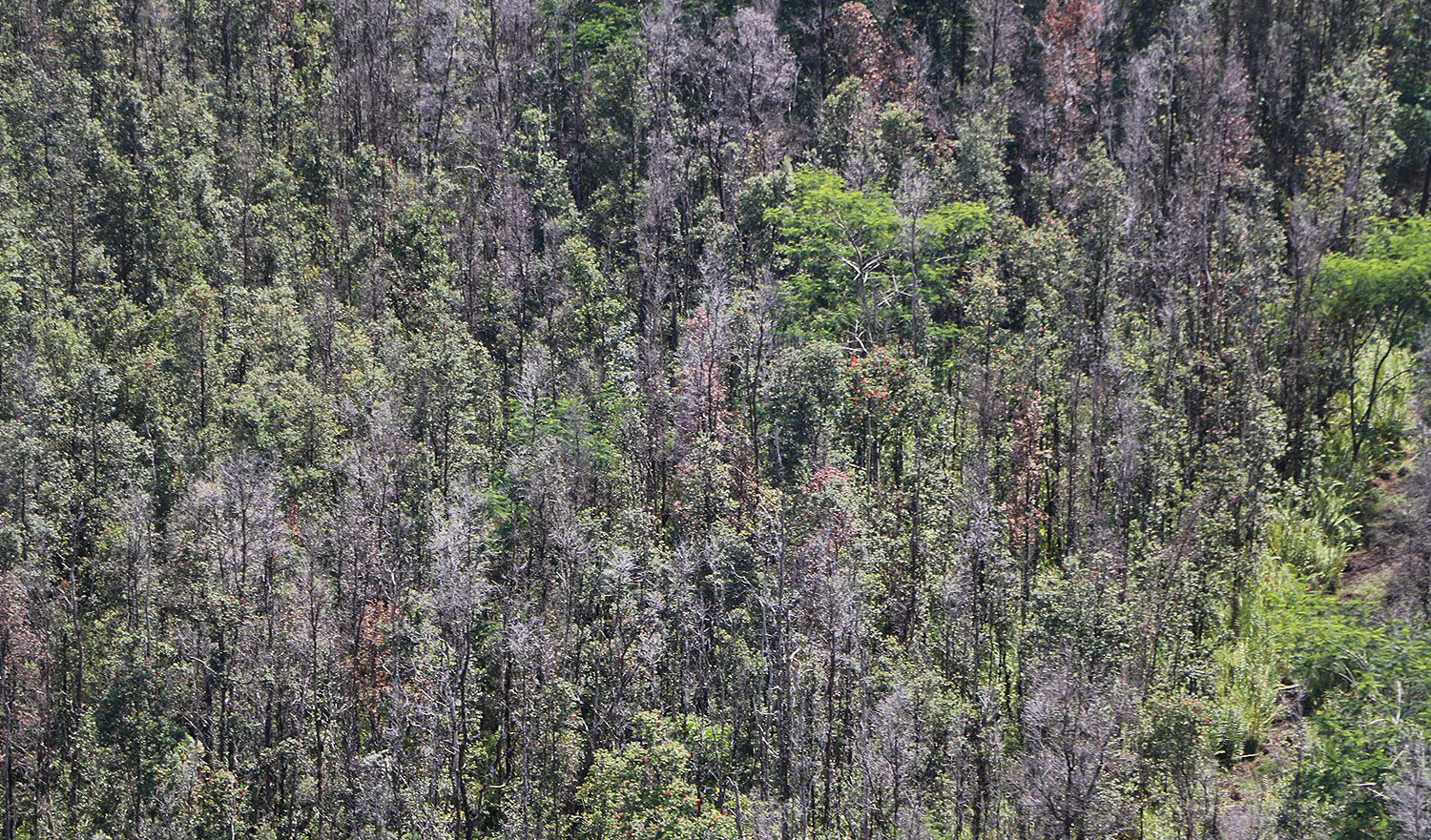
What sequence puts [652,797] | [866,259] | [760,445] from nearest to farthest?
[652,797]
[760,445]
[866,259]

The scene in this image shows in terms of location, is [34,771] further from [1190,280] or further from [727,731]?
[1190,280]

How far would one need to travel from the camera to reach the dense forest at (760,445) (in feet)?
133

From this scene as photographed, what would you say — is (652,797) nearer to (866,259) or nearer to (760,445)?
(760,445)

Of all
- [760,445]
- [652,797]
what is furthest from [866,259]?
[652,797]

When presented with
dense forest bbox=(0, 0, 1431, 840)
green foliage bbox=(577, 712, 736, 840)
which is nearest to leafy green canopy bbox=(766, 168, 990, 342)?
dense forest bbox=(0, 0, 1431, 840)

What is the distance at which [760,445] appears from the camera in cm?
4969

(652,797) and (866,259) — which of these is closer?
(652,797)

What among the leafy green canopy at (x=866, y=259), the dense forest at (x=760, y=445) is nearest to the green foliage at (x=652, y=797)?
the dense forest at (x=760, y=445)

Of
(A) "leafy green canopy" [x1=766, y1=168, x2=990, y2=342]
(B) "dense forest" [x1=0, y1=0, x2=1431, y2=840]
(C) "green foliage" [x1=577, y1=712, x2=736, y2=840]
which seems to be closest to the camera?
(C) "green foliage" [x1=577, y1=712, x2=736, y2=840]

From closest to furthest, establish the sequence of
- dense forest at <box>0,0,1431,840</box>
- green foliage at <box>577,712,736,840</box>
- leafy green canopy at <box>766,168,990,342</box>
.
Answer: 1. green foliage at <box>577,712,736,840</box>
2. dense forest at <box>0,0,1431,840</box>
3. leafy green canopy at <box>766,168,990,342</box>

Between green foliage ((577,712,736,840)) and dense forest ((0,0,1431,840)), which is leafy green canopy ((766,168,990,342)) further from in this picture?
green foliage ((577,712,736,840))

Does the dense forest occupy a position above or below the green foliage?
above

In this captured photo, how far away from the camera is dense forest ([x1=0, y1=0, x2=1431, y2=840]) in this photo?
40562 mm

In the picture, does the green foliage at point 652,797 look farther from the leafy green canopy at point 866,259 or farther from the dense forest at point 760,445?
the leafy green canopy at point 866,259
